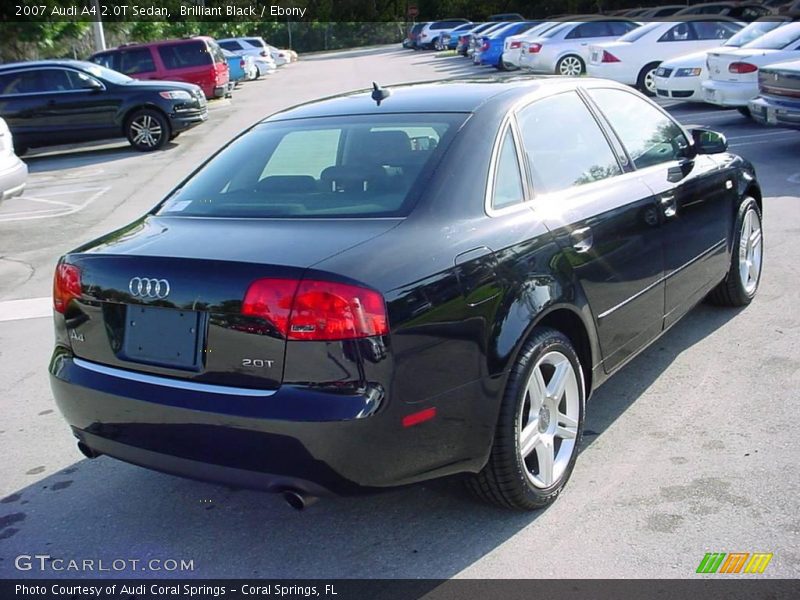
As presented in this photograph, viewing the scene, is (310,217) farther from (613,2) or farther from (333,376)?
(613,2)

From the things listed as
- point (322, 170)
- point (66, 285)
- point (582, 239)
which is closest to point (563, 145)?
point (582, 239)

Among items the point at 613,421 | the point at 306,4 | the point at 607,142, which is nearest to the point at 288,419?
the point at 613,421

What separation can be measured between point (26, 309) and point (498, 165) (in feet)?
15.9

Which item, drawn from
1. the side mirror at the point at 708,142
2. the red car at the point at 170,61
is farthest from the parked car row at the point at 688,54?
the red car at the point at 170,61

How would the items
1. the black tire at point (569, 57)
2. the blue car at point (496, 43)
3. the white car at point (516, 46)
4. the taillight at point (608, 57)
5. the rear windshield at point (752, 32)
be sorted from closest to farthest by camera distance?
the rear windshield at point (752, 32) → the taillight at point (608, 57) → the black tire at point (569, 57) → the white car at point (516, 46) → the blue car at point (496, 43)

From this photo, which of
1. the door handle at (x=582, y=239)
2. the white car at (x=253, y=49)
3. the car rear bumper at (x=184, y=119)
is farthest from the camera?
the white car at (x=253, y=49)

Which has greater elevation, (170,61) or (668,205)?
(170,61)

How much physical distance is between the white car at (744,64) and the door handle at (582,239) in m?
10.7

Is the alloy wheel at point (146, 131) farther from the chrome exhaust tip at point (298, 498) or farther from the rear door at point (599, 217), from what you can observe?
the chrome exhaust tip at point (298, 498)

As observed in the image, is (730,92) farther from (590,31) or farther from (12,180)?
(12,180)

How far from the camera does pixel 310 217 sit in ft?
11.7

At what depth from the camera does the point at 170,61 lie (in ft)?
75.5

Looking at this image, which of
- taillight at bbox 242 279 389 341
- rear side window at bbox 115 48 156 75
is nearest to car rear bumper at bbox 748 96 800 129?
taillight at bbox 242 279 389 341

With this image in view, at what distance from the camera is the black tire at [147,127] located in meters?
17.0
